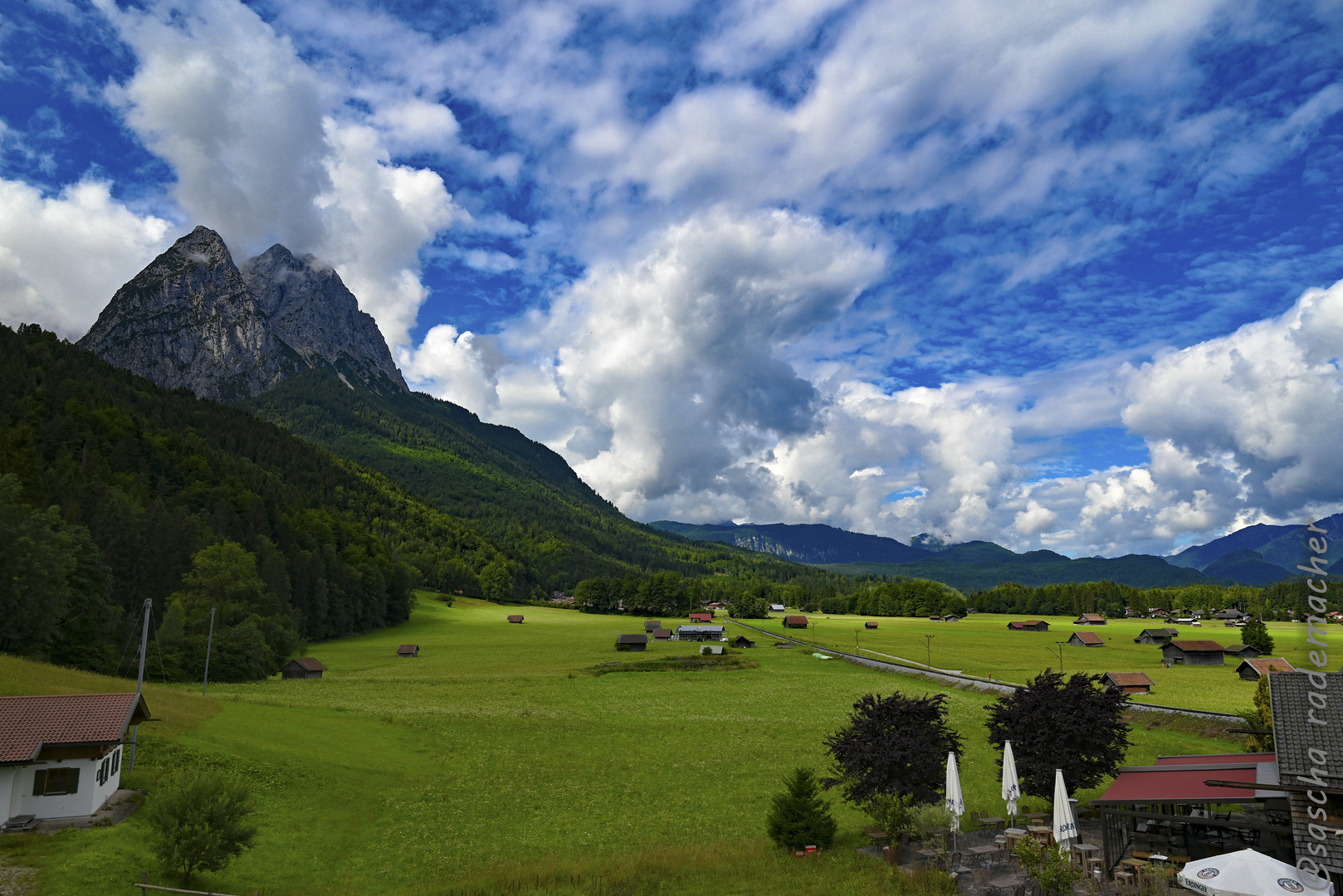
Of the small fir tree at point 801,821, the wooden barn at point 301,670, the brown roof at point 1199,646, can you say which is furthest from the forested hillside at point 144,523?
the brown roof at point 1199,646

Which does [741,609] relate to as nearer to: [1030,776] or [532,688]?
[532,688]

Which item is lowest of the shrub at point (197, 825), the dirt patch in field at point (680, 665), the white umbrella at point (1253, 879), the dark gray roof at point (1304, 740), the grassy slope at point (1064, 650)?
the dirt patch in field at point (680, 665)

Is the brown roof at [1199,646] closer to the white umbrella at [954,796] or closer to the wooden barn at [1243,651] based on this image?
the wooden barn at [1243,651]

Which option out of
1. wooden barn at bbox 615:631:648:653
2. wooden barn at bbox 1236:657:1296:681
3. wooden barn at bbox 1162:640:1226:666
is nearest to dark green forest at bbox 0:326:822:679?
wooden barn at bbox 615:631:648:653

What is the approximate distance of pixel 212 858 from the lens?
22844 millimetres

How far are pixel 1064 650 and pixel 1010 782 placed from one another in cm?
9560

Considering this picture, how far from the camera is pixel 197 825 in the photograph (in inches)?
890

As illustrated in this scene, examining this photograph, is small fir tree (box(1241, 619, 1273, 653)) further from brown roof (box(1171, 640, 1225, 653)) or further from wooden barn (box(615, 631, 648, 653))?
wooden barn (box(615, 631, 648, 653))

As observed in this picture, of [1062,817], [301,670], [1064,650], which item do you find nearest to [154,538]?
[301,670]

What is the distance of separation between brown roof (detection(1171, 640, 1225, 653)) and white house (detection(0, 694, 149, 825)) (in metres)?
110

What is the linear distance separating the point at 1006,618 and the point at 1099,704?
7317 inches

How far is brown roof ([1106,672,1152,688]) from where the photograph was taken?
64.6 metres

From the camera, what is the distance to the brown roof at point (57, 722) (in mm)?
26188

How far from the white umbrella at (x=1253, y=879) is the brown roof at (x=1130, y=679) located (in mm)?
55914
